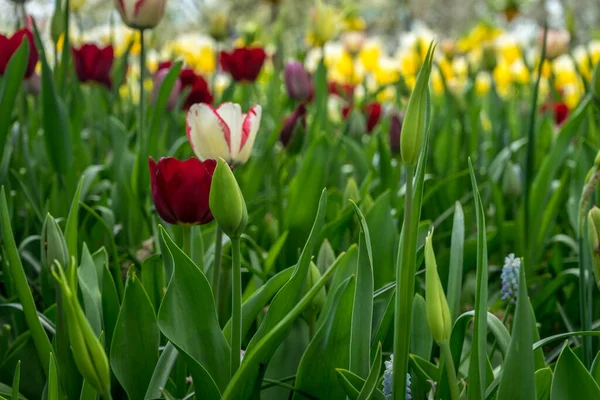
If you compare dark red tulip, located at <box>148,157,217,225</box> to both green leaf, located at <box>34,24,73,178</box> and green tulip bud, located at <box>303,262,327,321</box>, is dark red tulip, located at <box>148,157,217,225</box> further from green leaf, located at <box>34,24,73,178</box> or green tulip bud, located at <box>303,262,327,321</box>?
green leaf, located at <box>34,24,73,178</box>

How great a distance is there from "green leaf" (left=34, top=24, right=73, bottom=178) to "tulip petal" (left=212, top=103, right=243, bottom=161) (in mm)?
325

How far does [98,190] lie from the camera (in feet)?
4.02

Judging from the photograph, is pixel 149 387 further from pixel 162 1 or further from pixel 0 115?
pixel 162 1

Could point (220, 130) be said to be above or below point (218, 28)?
below

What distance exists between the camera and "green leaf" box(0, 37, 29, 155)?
882 mm

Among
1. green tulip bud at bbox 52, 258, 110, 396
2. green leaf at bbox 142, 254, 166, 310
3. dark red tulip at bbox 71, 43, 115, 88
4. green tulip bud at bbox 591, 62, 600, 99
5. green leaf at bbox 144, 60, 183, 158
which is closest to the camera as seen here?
green tulip bud at bbox 52, 258, 110, 396

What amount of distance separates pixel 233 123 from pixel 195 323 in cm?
21

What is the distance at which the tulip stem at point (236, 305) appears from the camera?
1.67 ft

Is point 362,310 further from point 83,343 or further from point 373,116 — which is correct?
point 373,116

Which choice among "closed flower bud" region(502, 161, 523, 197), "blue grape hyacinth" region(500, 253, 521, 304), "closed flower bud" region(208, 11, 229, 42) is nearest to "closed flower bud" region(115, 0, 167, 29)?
"closed flower bud" region(502, 161, 523, 197)

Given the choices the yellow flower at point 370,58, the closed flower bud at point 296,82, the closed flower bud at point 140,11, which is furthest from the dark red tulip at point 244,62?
the yellow flower at point 370,58

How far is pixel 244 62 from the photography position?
1.75 meters

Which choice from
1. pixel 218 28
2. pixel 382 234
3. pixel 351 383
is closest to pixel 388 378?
pixel 351 383

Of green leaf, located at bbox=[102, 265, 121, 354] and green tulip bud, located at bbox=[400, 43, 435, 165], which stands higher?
green tulip bud, located at bbox=[400, 43, 435, 165]
